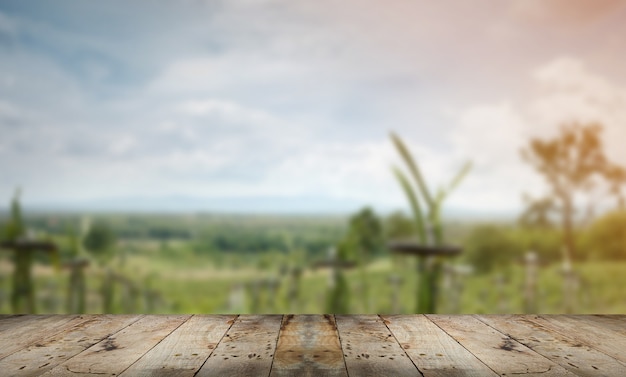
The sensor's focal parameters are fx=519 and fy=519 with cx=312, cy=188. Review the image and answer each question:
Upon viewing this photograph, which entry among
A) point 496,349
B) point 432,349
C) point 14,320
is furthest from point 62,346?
point 496,349

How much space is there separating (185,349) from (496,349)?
0.74 m

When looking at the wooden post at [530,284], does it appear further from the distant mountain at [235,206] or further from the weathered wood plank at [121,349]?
the weathered wood plank at [121,349]

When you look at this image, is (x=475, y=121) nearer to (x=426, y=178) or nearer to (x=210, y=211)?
(x=426, y=178)

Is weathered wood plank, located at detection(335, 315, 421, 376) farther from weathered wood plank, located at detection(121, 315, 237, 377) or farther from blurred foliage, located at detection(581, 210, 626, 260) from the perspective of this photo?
blurred foliage, located at detection(581, 210, 626, 260)

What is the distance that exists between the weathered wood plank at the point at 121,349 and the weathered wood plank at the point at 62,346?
3 centimetres

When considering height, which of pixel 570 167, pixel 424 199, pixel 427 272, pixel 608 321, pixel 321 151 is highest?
pixel 321 151

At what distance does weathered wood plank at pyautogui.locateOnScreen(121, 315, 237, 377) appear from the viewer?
1.06 m

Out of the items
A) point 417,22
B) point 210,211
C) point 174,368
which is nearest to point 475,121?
point 417,22

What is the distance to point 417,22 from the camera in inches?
96.3

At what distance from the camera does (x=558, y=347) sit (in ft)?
4.25

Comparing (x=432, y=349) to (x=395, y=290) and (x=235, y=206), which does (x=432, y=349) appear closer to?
(x=395, y=290)

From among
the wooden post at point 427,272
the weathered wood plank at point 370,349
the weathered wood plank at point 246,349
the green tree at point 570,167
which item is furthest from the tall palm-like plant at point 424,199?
the weathered wood plank at point 246,349

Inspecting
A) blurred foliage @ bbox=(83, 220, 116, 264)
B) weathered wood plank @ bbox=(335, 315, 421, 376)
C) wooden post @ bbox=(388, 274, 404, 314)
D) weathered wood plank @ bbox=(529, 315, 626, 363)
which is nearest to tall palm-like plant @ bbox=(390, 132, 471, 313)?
wooden post @ bbox=(388, 274, 404, 314)

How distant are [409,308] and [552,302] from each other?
717 millimetres
